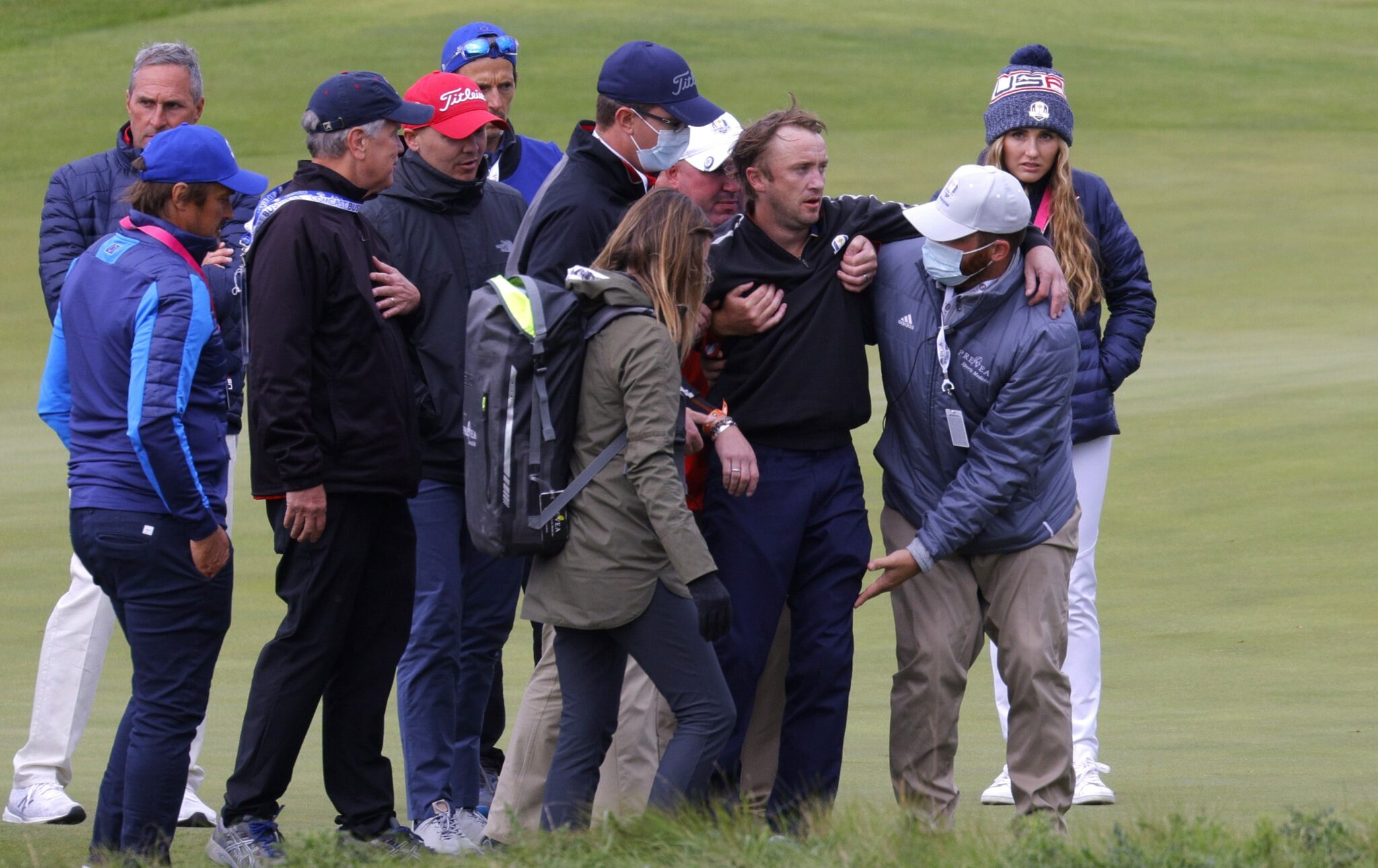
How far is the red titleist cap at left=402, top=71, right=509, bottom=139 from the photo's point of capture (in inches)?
250

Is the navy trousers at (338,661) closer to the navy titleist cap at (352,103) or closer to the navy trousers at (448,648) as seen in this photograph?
the navy trousers at (448,648)

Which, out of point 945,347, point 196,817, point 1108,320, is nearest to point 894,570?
point 945,347

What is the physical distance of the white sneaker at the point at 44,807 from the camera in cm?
646

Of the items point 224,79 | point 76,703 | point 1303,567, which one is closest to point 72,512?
point 76,703

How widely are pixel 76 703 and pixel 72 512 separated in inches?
55.9

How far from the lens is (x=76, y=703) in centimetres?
677

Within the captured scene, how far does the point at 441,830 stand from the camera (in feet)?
19.9

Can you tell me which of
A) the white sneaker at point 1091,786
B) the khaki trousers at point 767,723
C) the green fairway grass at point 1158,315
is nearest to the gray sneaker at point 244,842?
the green fairway grass at point 1158,315

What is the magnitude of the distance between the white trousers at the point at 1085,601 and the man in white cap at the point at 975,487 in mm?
1097

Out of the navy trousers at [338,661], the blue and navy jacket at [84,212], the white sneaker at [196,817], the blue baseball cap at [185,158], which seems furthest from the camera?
→ the blue and navy jacket at [84,212]

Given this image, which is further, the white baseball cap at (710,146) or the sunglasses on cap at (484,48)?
the sunglasses on cap at (484,48)

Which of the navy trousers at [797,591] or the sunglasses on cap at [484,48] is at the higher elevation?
the sunglasses on cap at [484,48]

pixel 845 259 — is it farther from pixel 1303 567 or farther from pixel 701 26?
pixel 701 26

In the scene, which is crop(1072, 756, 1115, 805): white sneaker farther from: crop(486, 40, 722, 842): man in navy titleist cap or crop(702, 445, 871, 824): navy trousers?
crop(486, 40, 722, 842): man in navy titleist cap
